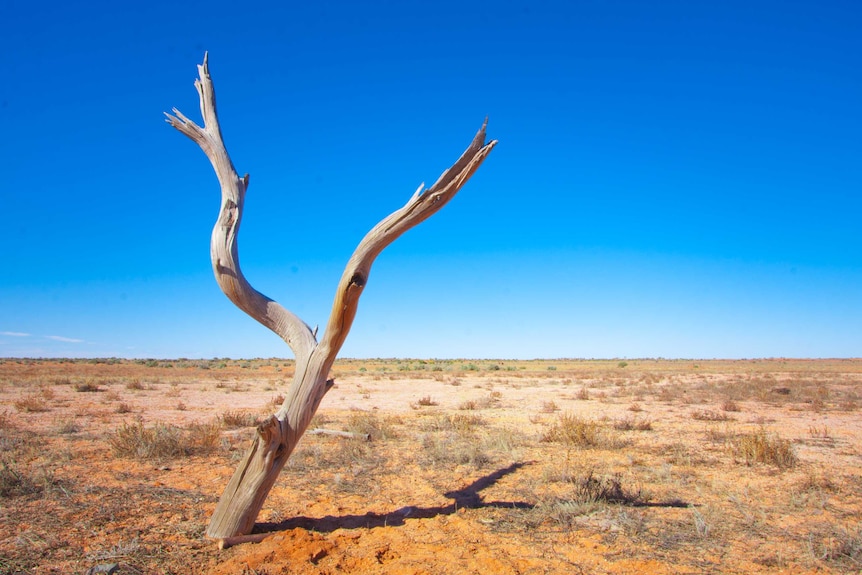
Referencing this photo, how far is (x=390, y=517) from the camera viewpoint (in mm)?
5227

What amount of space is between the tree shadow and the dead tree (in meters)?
0.73

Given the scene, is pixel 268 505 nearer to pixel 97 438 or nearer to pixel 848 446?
pixel 97 438

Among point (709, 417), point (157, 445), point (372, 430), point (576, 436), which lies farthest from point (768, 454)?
point (157, 445)

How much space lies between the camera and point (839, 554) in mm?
4238

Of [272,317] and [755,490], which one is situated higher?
[272,317]

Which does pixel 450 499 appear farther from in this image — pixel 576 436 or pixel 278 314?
pixel 576 436

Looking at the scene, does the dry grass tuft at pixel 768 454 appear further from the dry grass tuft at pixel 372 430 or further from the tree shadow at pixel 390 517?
the dry grass tuft at pixel 372 430

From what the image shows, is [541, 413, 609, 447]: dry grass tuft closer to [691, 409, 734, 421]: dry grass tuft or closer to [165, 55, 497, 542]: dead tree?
[691, 409, 734, 421]: dry grass tuft

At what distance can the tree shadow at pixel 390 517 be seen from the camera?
494 cm

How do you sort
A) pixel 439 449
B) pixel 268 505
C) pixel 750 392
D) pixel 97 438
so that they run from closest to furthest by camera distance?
1. pixel 268 505
2. pixel 439 449
3. pixel 97 438
4. pixel 750 392

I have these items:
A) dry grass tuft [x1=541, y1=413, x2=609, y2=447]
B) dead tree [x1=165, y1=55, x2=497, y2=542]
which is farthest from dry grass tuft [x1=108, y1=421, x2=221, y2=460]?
dry grass tuft [x1=541, y1=413, x2=609, y2=447]

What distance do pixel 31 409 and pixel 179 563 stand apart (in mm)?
12133

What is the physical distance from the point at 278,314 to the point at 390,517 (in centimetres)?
248

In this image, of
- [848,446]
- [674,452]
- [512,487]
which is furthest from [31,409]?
[848,446]
